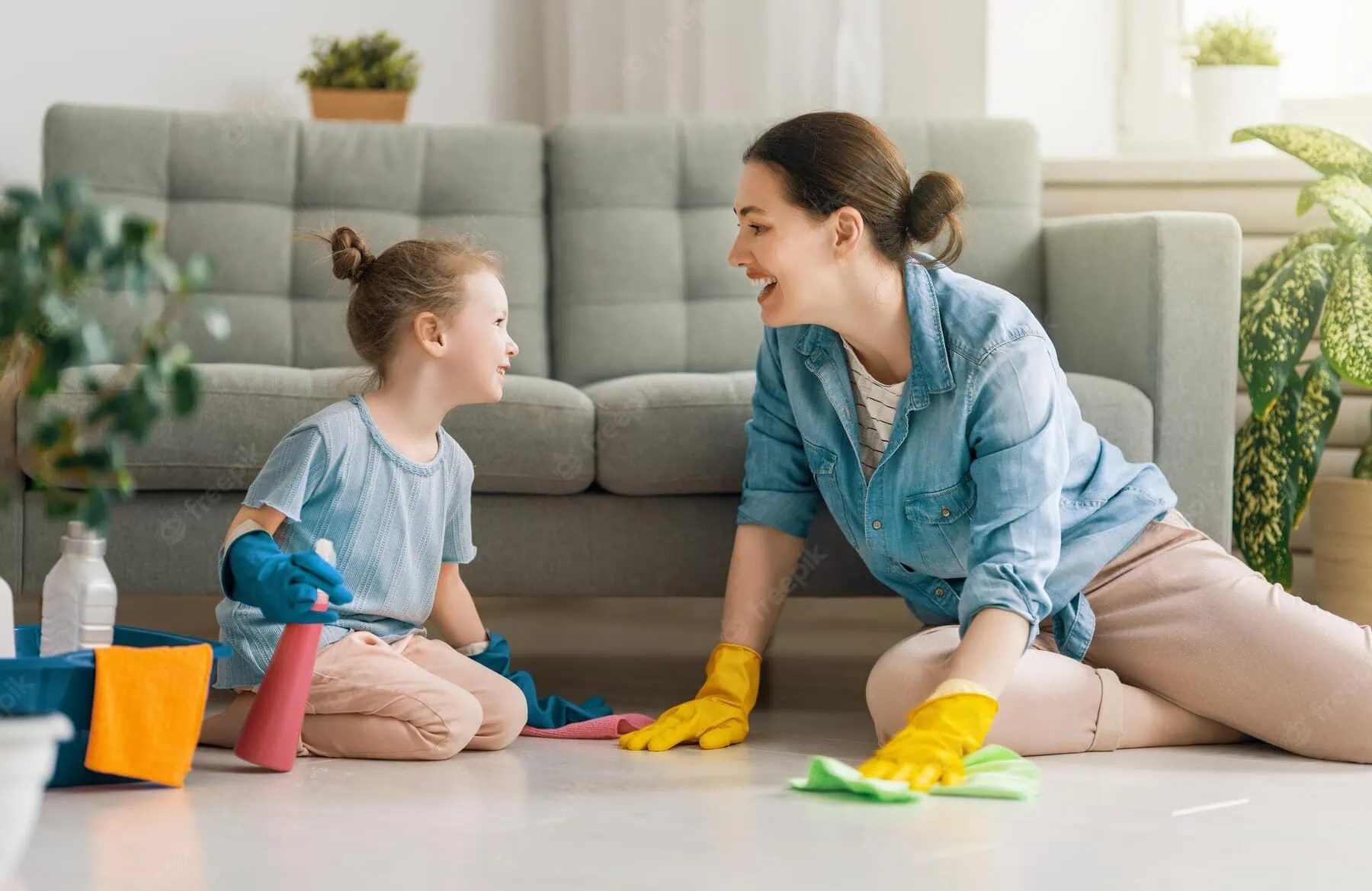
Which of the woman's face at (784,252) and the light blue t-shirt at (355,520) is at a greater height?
the woman's face at (784,252)

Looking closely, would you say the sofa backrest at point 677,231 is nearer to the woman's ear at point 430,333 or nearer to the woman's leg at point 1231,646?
the woman's ear at point 430,333

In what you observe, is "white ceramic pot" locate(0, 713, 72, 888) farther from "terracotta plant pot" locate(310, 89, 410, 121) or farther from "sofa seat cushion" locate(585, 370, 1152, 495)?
"terracotta plant pot" locate(310, 89, 410, 121)

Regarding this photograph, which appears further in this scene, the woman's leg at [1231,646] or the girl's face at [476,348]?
the girl's face at [476,348]

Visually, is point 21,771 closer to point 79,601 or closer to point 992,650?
point 79,601

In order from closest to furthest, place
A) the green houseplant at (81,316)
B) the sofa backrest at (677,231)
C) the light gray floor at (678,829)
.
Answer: the green houseplant at (81,316) < the light gray floor at (678,829) < the sofa backrest at (677,231)

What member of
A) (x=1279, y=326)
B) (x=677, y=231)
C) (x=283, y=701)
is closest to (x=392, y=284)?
(x=283, y=701)

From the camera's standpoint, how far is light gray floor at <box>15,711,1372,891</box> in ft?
3.98

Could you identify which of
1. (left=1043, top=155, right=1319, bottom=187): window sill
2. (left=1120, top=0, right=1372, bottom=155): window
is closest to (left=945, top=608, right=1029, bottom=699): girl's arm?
(left=1043, top=155, right=1319, bottom=187): window sill

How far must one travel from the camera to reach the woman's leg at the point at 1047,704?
168 centimetres

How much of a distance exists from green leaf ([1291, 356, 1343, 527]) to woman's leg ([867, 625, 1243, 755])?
76 cm

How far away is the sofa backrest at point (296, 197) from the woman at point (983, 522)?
36.5 inches

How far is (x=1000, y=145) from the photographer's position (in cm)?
265

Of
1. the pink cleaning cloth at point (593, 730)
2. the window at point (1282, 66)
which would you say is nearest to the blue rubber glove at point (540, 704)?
the pink cleaning cloth at point (593, 730)

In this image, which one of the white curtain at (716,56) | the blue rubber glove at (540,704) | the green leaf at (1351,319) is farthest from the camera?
the white curtain at (716,56)
